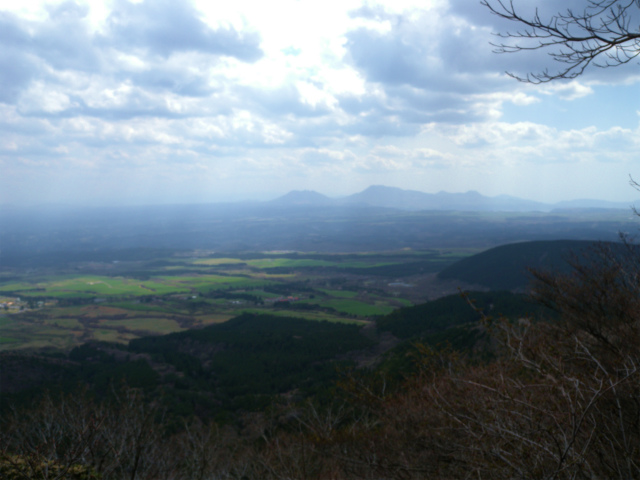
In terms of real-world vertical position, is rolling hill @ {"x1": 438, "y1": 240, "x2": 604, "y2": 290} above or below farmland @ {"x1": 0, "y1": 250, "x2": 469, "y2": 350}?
above

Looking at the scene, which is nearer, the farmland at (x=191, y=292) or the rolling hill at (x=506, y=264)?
the farmland at (x=191, y=292)

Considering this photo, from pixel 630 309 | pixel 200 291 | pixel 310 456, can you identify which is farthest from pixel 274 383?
pixel 200 291

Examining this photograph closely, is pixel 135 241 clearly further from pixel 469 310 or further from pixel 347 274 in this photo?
pixel 469 310

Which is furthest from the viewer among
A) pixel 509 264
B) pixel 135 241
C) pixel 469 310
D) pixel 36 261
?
pixel 135 241

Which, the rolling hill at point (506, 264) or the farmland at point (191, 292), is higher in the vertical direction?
the rolling hill at point (506, 264)

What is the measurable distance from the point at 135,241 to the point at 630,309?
183 m

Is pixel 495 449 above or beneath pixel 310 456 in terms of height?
above

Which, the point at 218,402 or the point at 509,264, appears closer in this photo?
the point at 218,402

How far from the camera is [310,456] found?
41.8ft

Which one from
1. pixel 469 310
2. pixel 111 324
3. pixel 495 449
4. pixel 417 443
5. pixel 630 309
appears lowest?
pixel 111 324

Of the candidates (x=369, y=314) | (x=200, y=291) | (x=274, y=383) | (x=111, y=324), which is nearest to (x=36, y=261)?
(x=200, y=291)

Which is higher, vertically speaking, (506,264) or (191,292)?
(506,264)

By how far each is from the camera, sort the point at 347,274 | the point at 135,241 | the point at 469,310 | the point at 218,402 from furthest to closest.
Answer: the point at 135,241, the point at 347,274, the point at 469,310, the point at 218,402

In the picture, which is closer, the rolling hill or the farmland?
the farmland
